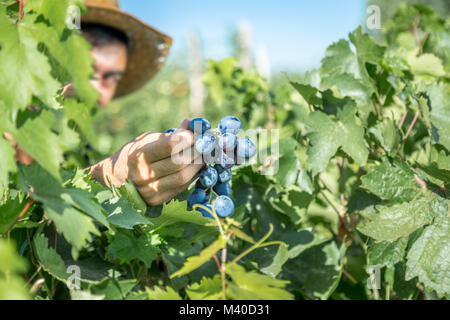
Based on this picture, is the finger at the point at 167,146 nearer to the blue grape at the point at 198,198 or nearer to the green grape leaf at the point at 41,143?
the blue grape at the point at 198,198

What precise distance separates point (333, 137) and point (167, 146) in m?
0.39

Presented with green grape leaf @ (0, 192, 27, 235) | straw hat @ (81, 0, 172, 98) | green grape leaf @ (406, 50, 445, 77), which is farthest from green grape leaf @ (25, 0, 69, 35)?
straw hat @ (81, 0, 172, 98)

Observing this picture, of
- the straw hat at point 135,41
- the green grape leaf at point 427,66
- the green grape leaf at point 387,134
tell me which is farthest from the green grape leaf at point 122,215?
the straw hat at point 135,41

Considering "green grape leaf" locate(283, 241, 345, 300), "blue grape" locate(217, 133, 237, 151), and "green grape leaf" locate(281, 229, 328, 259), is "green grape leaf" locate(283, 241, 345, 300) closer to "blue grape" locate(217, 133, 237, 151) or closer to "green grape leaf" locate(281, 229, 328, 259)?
"green grape leaf" locate(281, 229, 328, 259)

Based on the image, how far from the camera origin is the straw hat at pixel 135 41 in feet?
7.48

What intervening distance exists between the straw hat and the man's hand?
1585 mm

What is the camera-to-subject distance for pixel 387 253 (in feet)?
2.47

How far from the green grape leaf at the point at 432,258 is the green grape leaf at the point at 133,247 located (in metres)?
0.45

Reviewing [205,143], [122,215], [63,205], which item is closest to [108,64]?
[205,143]

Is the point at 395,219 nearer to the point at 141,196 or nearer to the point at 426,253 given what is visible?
the point at 426,253
